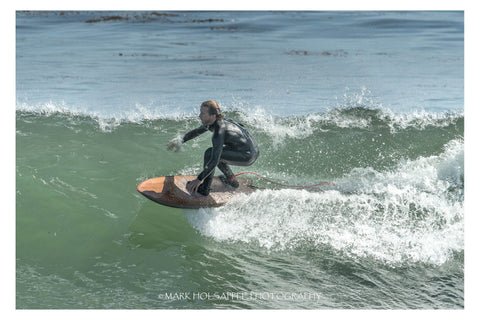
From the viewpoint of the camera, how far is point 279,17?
22.2 m

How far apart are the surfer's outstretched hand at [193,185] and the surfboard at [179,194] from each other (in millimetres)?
54

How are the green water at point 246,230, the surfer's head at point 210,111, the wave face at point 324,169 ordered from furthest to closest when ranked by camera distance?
1. the wave face at point 324,169
2. the surfer's head at point 210,111
3. the green water at point 246,230

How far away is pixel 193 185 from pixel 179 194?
308 millimetres

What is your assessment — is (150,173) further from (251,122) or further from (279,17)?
(279,17)

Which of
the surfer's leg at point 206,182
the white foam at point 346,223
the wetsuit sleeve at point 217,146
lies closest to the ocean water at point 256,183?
the white foam at point 346,223

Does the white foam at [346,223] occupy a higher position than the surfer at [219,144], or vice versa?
the surfer at [219,144]

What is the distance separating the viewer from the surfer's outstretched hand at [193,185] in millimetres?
6051

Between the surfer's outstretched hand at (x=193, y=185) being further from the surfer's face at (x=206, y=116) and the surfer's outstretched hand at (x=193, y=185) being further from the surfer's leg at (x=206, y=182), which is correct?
the surfer's face at (x=206, y=116)

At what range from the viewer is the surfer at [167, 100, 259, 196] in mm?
5797

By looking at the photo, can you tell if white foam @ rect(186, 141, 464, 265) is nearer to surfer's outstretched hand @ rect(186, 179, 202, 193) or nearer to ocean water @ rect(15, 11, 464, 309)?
ocean water @ rect(15, 11, 464, 309)

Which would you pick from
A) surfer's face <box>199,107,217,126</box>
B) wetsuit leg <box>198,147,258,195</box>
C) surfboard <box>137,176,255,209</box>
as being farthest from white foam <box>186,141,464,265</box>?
surfer's face <box>199,107,217,126</box>

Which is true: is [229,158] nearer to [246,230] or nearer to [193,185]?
[193,185]

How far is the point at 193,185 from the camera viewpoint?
6109mm

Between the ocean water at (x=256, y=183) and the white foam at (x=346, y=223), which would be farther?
the white foam at (x=346, y=223)
